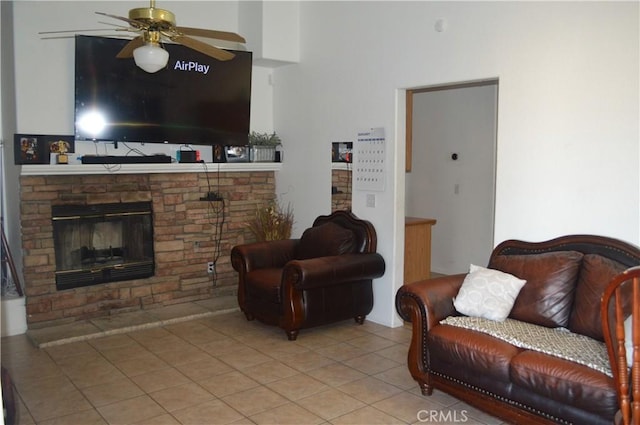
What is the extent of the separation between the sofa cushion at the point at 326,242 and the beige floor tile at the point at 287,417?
1.76 metres

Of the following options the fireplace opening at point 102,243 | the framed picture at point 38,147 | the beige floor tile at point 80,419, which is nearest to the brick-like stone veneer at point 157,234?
the fireplace opening at point 102,243

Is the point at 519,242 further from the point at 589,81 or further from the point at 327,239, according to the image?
the point at 327,239

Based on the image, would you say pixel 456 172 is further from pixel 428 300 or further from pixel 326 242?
pixel 428 300

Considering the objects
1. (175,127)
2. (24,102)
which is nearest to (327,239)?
(175,127)

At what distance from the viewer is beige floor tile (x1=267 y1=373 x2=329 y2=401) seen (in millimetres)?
3363

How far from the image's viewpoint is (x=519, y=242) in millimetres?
3627

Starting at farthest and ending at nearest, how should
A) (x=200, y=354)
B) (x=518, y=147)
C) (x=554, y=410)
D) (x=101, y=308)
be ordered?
(x=101, y=308), (x=200, y=354), (x=518, y=147), (x=554, y=410)

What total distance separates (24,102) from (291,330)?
2.97 meters

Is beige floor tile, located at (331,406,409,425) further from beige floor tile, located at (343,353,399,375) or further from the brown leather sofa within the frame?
beige floor tile, located at (343,353,399,375)

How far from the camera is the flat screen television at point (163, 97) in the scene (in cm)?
459

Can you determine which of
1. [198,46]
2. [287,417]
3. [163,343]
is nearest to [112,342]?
[163,343]

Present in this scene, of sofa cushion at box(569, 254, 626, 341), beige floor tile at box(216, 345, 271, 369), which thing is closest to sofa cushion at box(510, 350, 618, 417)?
sofa cushion at box(569, 254, 626, 341)

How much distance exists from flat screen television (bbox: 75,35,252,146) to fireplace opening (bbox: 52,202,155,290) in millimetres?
669

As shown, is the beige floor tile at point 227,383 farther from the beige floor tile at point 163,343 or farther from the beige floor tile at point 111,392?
the beige floor tile at point 163,343
